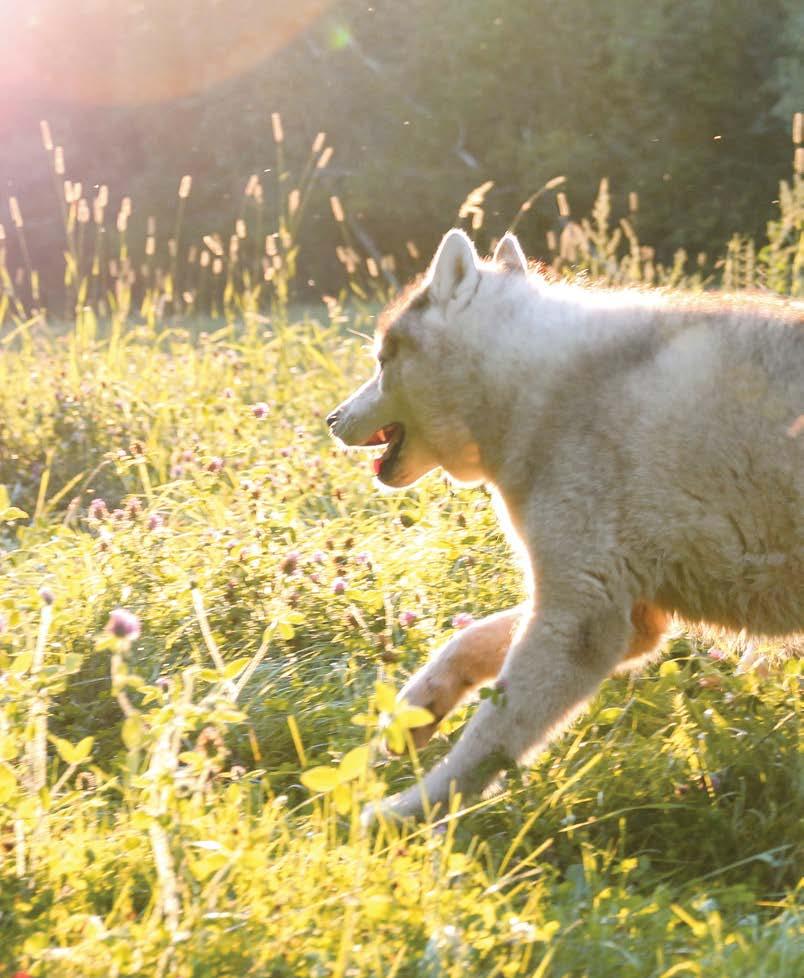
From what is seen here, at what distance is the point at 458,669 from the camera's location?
4105 millimetres

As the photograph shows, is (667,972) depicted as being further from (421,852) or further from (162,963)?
(162,963)

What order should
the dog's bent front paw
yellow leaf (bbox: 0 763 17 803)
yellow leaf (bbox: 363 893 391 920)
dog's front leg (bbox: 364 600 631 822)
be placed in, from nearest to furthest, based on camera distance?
yellow leaf (bbox: 363 893 391 920) < yellow leaf (bbox: 0 763 17 803) < the dog's bent front paw < dog's front leg (bbox: 364 600 631 822)

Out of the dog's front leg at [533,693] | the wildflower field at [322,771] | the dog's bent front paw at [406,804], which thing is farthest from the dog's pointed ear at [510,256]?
the dog's bent front paw at [406,804]

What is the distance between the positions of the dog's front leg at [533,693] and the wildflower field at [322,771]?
10 centimetres

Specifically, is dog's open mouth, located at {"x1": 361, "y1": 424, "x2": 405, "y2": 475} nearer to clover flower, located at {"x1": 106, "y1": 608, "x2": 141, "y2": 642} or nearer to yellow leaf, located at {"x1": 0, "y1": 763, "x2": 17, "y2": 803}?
yellow leaf, located at {"x1": 0, "y1": 763, "x2": 17, "y2": 803}

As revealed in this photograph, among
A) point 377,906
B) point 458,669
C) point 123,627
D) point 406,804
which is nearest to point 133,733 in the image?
point 123,627

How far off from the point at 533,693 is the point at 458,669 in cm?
42

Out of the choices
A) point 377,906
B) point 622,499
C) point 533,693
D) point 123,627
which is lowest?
point 533,693

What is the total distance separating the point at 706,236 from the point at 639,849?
18109mm

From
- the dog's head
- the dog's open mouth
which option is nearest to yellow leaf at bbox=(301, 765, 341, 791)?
the dog's head

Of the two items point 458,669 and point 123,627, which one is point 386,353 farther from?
point 123,627

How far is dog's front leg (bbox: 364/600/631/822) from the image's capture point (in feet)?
12.1

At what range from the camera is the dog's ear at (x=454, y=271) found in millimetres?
4297

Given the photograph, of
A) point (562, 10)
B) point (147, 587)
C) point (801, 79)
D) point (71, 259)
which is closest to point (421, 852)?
point (147, 587)
